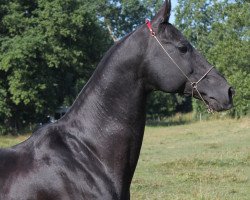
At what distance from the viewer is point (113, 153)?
3.82 m

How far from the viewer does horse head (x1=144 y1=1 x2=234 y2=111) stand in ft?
12.6

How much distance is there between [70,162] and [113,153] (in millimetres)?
344

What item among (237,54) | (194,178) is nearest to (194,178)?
(194,178)

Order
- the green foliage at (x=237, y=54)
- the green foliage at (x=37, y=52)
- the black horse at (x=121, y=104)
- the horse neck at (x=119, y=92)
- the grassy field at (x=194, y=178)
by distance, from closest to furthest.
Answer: the black horse at (x=121, y=104) < the horse neck at (x=119, y=92) < the grassy field at (x=194, y=178) < the green foliage at (x=37, y=52) < the green foliage at (x=237, y=54)

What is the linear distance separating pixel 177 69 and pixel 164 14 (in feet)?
1.48

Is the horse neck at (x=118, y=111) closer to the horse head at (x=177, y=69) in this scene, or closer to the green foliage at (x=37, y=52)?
the horse head at (x=177, y=69)

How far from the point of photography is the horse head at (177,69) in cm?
385

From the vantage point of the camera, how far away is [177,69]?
3867 millimetres

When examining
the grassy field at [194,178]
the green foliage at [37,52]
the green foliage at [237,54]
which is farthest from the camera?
the green foliage at [237,54]

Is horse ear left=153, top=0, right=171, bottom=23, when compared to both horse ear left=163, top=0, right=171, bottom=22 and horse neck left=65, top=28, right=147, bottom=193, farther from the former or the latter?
horse neck left=65, top=28, right=147, bottom=193

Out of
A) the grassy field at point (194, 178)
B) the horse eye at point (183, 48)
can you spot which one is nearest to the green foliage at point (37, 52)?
the grassy field at point (194, 178)

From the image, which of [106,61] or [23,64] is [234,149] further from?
[23,64]

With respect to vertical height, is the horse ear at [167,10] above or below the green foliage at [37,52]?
below

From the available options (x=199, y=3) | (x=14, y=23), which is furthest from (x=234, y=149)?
(x=199, y=3)
